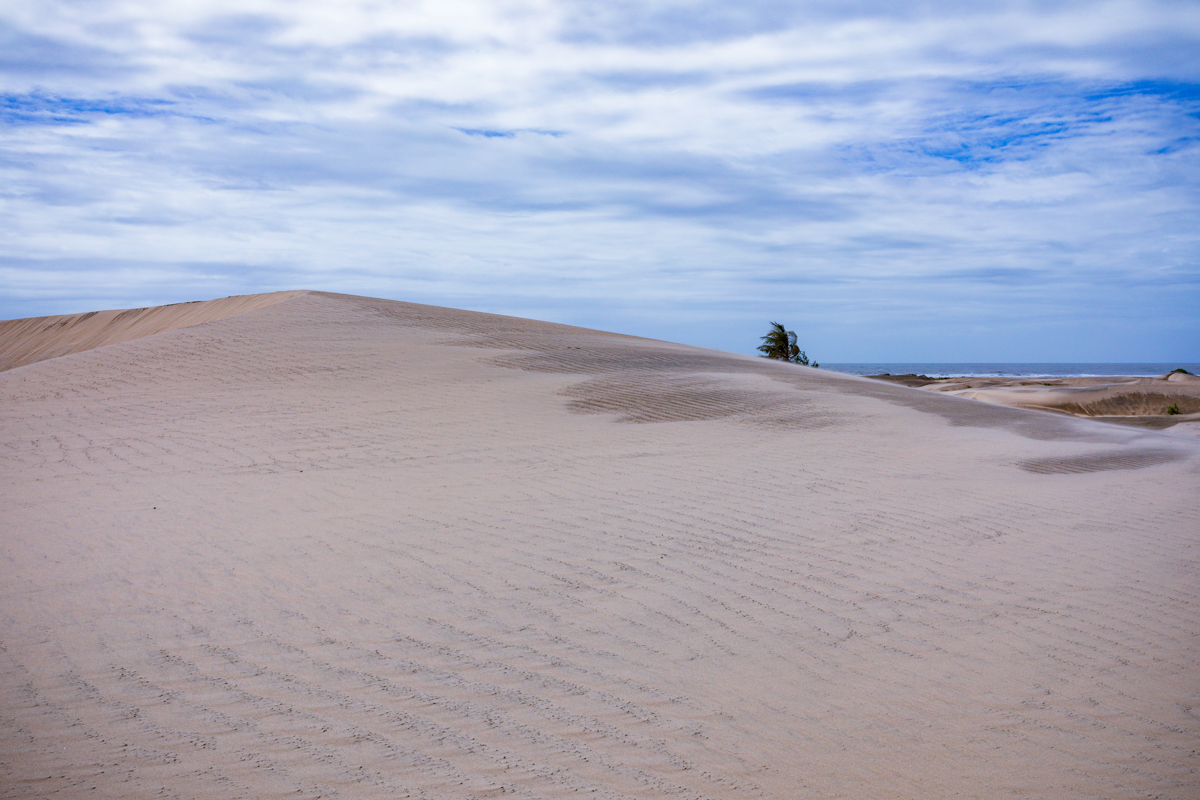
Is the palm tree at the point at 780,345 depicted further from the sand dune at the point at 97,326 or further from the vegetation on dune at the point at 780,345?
the sand dune at the point at 97,326

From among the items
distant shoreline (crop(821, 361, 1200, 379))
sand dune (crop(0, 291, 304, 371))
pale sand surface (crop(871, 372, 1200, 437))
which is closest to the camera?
pale sand surface (crop(871, 372, 1200, 437))

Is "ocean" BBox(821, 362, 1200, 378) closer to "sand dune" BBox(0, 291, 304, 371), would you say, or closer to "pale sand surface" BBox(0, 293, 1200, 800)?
"sand dune" BBox(0, 291, 304, 371)

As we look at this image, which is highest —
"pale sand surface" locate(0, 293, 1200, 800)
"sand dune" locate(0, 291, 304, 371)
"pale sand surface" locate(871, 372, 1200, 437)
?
"sand dune" locate(0, 291, 304, 371)

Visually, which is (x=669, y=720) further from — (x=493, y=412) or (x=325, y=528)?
(x=493, y=412)

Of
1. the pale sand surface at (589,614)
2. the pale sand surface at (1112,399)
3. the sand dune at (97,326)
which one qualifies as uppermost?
the sand dune at (97,326)

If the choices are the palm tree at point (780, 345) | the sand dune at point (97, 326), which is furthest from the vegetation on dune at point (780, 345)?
the sand dune at point (97, 326)

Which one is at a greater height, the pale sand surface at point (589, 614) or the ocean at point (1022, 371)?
the ocean at point (1022, 371)

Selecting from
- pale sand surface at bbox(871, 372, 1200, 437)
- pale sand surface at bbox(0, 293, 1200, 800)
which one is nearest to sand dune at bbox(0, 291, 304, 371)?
pale sand surface at bbox(0, 293, 1200, 800)

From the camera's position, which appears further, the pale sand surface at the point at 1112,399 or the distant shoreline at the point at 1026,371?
the distant shoreline at the point at 1026,371

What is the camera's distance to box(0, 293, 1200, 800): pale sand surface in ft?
10.2

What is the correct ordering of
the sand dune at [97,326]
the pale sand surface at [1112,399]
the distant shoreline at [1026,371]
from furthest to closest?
the distant shoreline at [1026,371], the sand dune at [97,326], the pale sand surface at [1112,399]

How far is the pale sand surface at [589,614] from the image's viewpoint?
312 centimetres

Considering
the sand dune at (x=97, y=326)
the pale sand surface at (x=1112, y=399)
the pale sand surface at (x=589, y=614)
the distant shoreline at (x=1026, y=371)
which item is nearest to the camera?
the pale sand surface at (x=589, y=614)

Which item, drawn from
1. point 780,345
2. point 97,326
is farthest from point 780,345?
point 97,326
